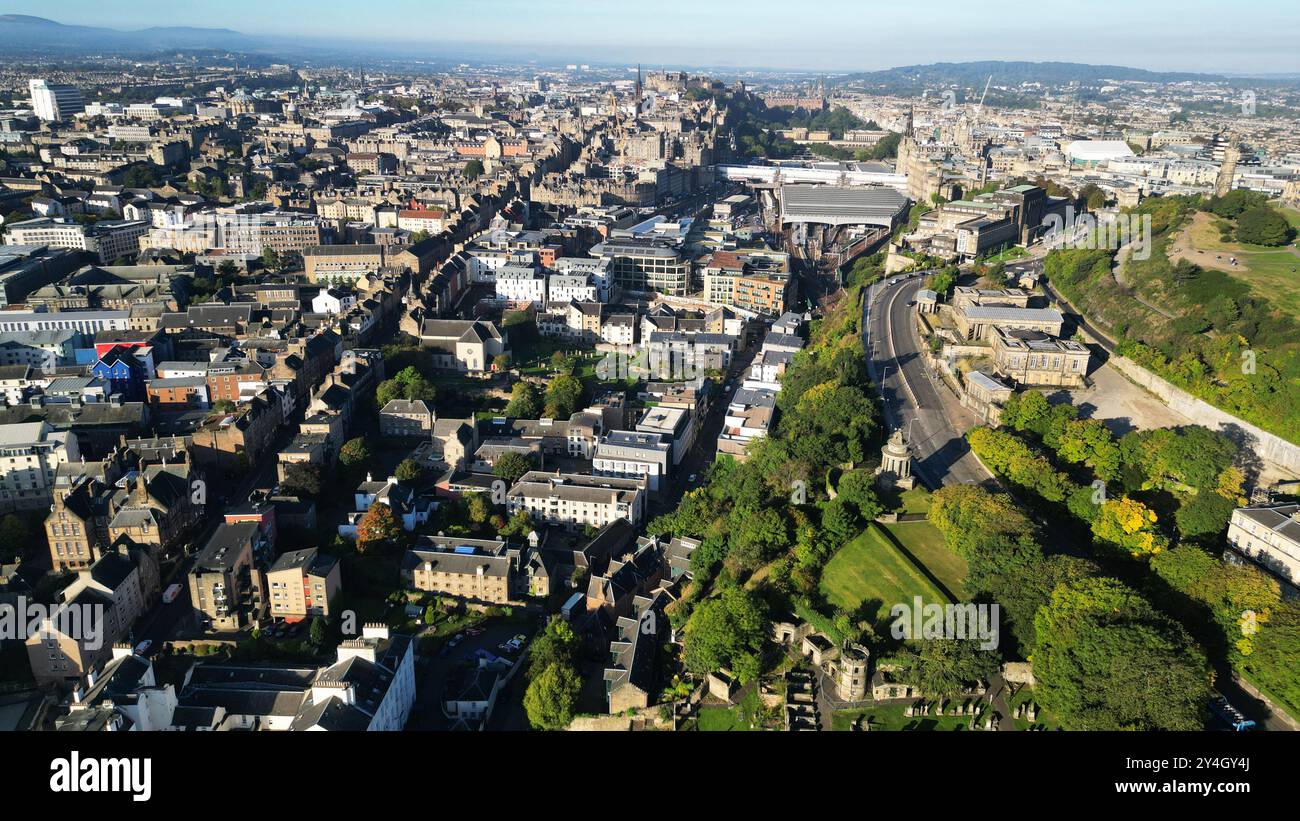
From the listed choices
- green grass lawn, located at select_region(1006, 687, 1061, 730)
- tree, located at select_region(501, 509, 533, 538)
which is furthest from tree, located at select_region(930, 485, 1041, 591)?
tree, located at select_region(501, 509, 533, 538)

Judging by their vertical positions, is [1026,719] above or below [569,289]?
below

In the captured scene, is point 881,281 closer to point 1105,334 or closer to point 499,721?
point 1105,334

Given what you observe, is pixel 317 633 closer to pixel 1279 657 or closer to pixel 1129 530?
pixel 1129 530

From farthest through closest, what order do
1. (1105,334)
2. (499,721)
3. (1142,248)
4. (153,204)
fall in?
(153,204) < (1142,248) < (1105,334) < (499,721)

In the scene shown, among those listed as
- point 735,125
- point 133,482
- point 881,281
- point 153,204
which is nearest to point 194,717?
point 133,482

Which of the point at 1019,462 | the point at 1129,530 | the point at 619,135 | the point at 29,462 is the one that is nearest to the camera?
the point at 1129,530

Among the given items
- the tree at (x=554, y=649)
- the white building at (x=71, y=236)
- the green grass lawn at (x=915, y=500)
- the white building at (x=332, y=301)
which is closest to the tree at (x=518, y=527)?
the tree at (x=554, y=649)

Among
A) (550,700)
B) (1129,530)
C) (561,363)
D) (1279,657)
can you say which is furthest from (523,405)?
(1279,657)
